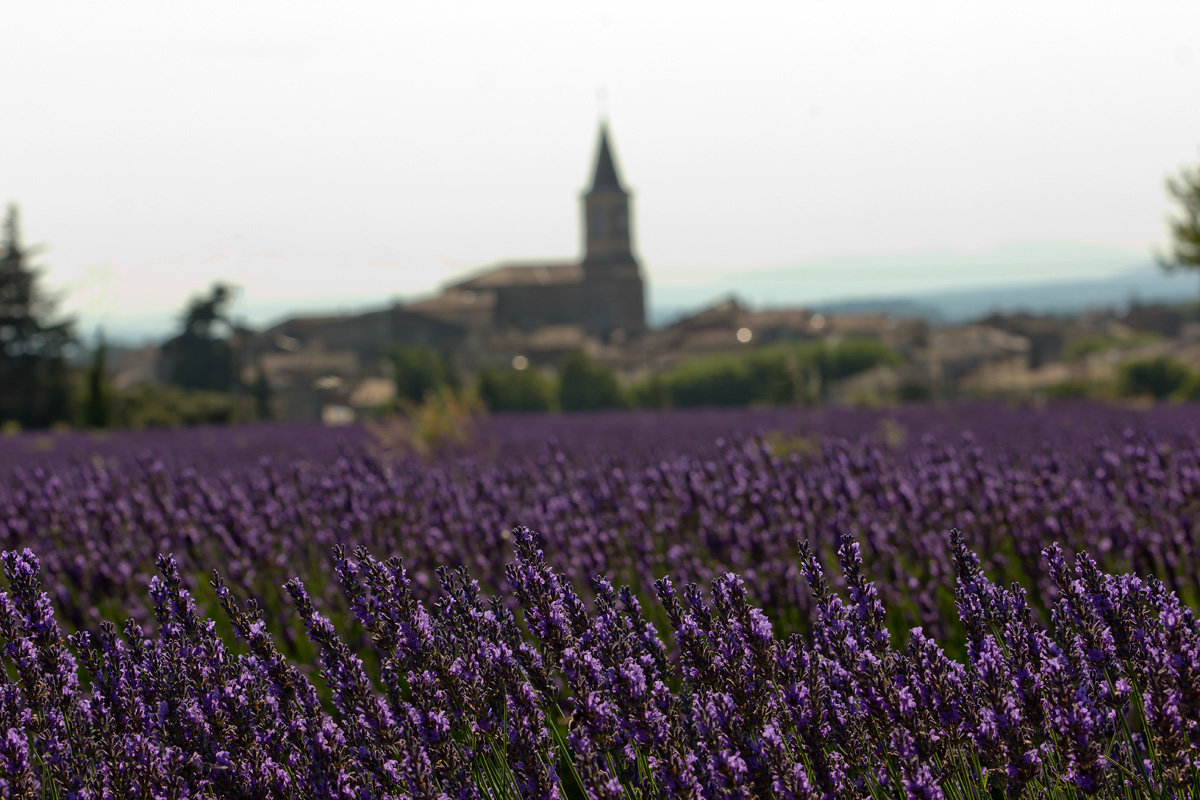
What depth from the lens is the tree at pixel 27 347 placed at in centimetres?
3397

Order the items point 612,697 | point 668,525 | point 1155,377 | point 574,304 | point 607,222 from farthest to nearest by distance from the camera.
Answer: point 607,222
point 574,304
point 1155,377
point 668,525
point 612,697

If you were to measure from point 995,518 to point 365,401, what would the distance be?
47.1 meters

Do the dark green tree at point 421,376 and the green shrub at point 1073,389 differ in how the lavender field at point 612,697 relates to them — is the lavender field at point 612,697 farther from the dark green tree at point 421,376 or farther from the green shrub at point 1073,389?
the dark green tree at point 421,376

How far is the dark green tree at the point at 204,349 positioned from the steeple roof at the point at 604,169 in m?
47.0

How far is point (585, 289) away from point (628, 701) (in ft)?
292

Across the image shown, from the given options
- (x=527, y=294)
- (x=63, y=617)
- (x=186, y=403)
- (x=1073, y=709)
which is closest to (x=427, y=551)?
(x=63, y=617)

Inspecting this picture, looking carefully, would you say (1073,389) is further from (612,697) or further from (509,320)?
(509,320)

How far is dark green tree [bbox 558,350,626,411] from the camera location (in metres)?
44.6

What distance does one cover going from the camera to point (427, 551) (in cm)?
522

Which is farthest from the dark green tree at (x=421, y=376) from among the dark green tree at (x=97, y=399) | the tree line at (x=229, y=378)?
the dark green tree at (x=97, y=399)

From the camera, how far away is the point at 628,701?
2.00 meters

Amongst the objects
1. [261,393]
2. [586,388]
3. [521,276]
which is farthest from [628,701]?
[521,276]

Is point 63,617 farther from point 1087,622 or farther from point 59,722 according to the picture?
point 1087,622

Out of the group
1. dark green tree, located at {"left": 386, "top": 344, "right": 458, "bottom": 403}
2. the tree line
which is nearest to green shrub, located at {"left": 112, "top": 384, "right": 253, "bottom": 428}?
the tree line
